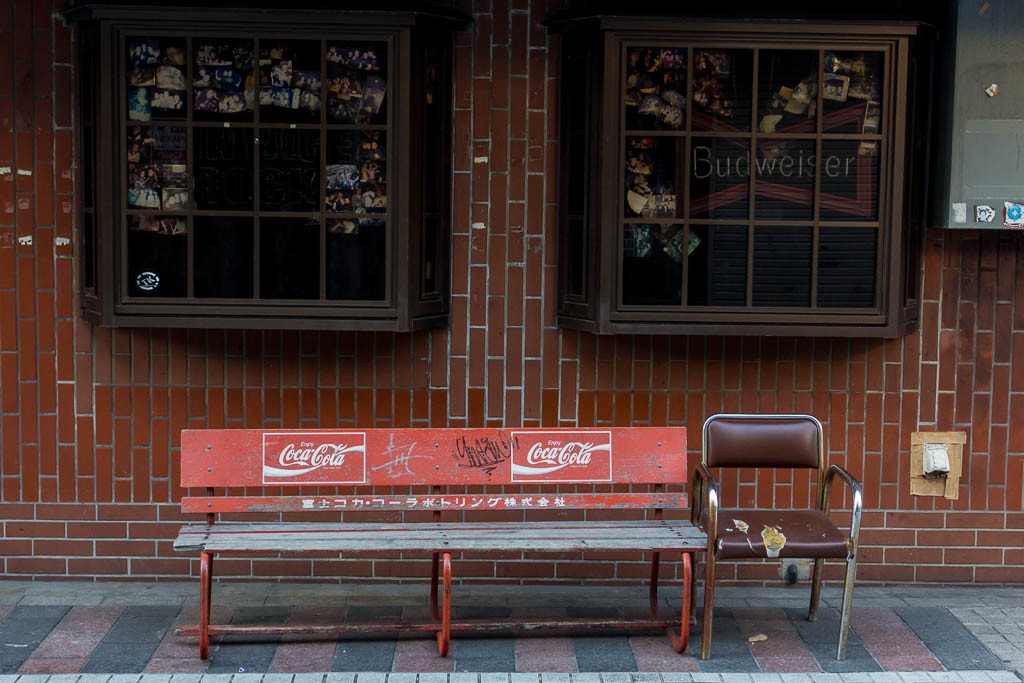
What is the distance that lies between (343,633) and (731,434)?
2086 millimetres

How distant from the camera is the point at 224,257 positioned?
639cm

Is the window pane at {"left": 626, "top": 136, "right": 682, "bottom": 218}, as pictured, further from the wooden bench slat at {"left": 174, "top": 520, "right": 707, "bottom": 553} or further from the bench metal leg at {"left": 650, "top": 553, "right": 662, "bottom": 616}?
the bench metal leg at {"left": 650, "top": 553, "right": 662, "bottom": 616}

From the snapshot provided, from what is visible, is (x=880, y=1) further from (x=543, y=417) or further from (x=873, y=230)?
(x=543, y=417)

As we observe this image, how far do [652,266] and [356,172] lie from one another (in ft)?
5.19

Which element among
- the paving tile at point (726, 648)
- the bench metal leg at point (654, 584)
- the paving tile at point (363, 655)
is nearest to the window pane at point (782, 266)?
the bench metal leg at point (654, 584)

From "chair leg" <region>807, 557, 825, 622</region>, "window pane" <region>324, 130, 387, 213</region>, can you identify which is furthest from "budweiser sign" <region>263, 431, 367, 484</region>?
"chair leg" <region>807, 557, 825, 622</region>

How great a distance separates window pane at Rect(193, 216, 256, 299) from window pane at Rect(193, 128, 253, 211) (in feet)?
0.26

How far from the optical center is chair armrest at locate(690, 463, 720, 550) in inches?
217

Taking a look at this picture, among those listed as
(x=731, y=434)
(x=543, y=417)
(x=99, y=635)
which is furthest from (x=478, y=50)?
(x=99, y=635)

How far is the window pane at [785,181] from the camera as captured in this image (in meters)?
6.43

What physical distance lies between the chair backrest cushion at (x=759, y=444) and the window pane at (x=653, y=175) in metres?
1.13

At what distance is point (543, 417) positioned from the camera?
22.2ft

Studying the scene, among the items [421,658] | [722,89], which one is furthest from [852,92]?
[421,658]

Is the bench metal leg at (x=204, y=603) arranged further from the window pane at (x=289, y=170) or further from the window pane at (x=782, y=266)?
the window pane at (x=782, y=266)
